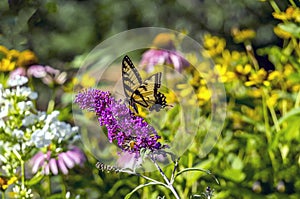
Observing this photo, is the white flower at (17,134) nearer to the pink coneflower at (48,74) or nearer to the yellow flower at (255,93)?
the pink coneflower at (48,74)

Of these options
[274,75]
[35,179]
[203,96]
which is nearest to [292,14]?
[274,75]

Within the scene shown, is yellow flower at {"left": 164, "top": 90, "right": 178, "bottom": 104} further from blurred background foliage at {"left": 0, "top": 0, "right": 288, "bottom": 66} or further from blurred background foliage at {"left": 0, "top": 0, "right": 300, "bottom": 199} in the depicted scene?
blurred background foliage at {"left": 0, "top": 0, "right": 288, "bottom": 66}

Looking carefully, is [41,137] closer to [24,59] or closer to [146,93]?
[146,93]

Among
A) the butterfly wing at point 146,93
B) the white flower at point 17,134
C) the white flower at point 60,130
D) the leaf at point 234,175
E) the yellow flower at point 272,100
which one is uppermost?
the butterfly wing at point 146,93

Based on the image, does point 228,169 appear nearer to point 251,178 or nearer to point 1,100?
point 251,178

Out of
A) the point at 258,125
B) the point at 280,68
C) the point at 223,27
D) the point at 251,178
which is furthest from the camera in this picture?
the point at 223,27

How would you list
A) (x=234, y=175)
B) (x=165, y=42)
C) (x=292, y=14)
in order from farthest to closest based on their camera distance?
(x=165, y=42) < (x=292, y=14) < (x=234, y=175)

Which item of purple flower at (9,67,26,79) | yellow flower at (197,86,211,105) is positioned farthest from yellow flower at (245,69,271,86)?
purple flower at (9,67,26,79)

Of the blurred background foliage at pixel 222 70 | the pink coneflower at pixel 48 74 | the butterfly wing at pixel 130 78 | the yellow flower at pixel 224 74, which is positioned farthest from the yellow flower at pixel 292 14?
the butterfly wing at pixel 130 78

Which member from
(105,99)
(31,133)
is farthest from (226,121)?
(105,99)

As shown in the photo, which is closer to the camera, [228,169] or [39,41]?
[228,169]

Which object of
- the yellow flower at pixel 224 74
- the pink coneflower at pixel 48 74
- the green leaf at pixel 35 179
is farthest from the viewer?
the yellow flower at pixel 224 74
